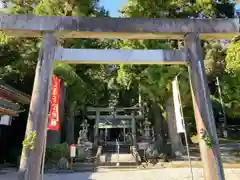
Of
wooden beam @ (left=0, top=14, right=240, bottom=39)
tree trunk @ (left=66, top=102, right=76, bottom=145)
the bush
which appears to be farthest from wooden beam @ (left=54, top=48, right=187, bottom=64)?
tree trunk @ (left=66, top=102, right=76, bottom=145)

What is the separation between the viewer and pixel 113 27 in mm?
4664

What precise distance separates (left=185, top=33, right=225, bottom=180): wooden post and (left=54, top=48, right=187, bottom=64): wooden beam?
267 mm

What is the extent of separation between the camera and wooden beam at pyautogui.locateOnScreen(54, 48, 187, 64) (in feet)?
14.8

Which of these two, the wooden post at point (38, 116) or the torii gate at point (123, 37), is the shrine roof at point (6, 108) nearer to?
the torii gate at point (123, 37)

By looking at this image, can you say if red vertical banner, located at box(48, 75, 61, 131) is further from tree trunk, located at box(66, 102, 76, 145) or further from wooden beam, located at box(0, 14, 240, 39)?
tree trunk, located at box(66, 102, 76, 145)

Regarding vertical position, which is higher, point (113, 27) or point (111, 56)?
point (113, 27)

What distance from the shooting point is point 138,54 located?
4.61m

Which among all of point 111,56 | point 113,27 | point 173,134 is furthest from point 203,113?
point 173,134

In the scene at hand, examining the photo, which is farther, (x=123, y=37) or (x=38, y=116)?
(x=123, y=37)

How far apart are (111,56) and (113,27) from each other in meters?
0.62

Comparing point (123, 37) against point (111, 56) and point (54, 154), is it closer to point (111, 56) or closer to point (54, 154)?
point (111, 56)

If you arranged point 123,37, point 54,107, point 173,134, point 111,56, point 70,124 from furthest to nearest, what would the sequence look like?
point 70,124
point 173,134
point 54,107
point 123,37
point 111,56

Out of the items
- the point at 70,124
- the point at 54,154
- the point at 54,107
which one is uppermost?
the point at 70,124

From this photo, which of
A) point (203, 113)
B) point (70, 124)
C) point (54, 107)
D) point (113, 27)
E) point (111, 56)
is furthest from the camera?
point (70, 124)
